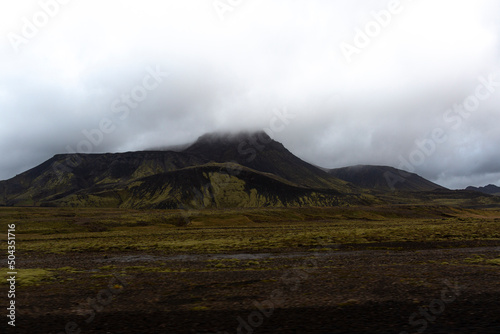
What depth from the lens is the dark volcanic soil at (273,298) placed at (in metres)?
14.4

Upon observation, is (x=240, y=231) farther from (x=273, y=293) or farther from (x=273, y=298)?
(x=273, y=298)

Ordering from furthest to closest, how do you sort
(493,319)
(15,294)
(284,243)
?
(284,243) < (15,294) < (493,319)

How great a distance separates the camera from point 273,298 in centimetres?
1936

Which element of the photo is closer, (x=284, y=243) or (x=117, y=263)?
(x=117, y=263)

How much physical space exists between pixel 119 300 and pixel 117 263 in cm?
2049

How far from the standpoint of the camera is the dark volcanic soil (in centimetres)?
1436

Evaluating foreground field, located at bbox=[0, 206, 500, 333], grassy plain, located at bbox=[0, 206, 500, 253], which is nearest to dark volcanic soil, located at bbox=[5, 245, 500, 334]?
foreground field, located at bbox=[0, 206, 500, 333]

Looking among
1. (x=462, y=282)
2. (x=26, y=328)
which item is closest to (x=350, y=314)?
(x=462, y=282)

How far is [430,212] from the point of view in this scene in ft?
579

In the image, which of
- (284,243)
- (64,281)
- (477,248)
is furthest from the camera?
(284,243)

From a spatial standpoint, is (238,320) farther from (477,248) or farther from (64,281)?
(477,248)

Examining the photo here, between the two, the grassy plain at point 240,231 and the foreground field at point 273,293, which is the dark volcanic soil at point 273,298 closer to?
the foreground field at point 273,293

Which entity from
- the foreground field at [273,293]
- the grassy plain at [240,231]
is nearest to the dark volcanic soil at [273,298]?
the foreground field at [273,293]

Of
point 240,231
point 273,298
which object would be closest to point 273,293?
point 273,298
